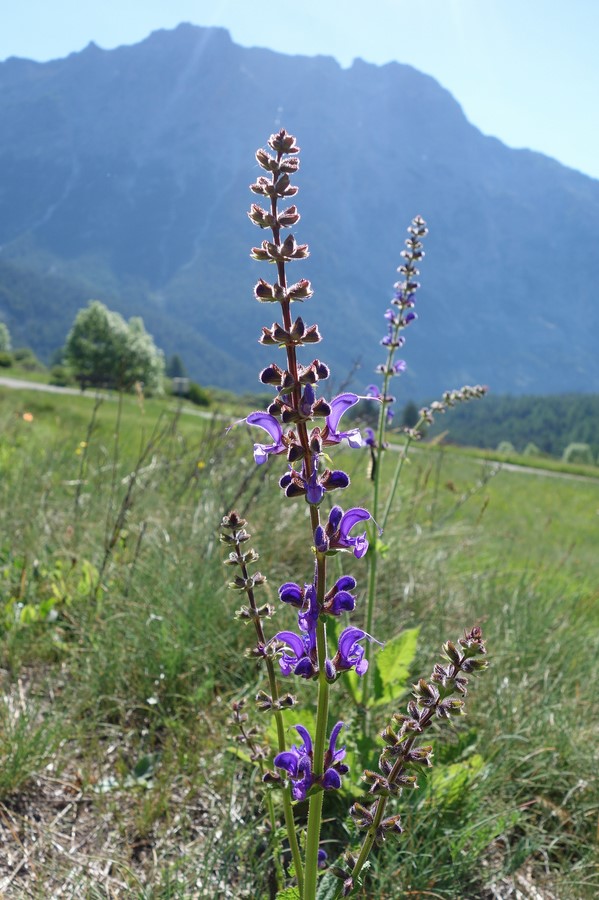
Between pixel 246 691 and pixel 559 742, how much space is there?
137 cm

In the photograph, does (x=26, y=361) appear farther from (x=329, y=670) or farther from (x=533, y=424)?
(x=533, y=424)

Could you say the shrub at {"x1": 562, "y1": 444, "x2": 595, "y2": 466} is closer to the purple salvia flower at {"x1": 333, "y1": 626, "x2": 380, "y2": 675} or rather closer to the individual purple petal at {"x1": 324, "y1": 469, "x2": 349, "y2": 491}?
the purple salvia flower at {"x1": 333, "y1": 626, "x2": 380, "y2": 675}

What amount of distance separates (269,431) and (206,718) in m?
1.90

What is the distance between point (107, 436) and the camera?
357 inches

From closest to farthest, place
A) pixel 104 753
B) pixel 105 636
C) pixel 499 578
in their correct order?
pixel 104 753, pixel 105 636, pixel 499 578

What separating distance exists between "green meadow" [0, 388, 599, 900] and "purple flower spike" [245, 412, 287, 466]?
0.80 metres

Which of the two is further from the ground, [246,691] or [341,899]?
[341,899]

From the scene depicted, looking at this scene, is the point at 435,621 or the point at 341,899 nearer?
the point at 341,899

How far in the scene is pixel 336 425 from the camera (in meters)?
1.36

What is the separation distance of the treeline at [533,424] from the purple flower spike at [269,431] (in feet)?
370

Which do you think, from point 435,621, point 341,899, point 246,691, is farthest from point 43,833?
point 435,621

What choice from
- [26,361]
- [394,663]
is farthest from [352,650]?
[26,361]

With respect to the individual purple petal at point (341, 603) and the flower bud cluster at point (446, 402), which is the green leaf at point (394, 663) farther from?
the individual purple petal at point (341, 603)

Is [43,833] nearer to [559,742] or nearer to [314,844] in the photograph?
[314,844]
